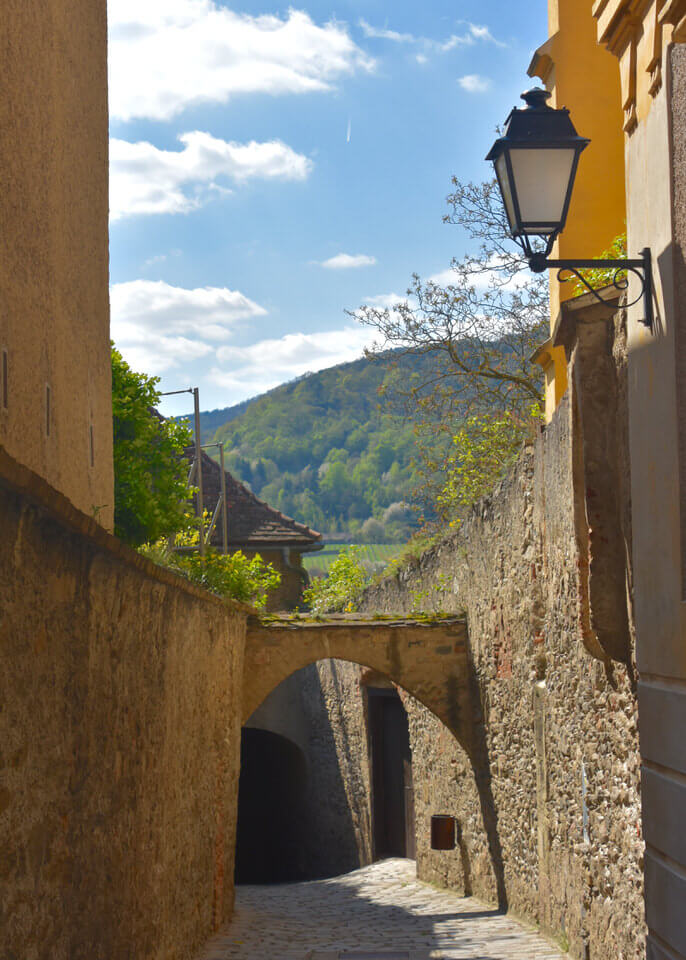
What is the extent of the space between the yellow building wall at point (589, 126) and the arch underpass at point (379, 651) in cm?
377

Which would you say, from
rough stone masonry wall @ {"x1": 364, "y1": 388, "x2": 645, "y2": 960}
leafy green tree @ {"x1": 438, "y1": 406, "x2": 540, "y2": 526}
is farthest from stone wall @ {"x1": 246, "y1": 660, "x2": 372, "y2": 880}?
leafy green tree @ {"x1": 438, "y1": 406, "x2": 540, "y2": 526}

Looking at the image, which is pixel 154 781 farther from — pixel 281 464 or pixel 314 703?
pixel 281 464

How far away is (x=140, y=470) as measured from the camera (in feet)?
32.4

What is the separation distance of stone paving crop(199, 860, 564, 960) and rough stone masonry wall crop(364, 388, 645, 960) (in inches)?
9.8

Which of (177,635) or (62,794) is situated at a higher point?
(177,635)

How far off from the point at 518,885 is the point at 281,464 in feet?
202

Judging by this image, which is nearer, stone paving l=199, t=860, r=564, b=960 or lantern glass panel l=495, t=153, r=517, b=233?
lantern glass panel l=495, t=153, r=517, b=233

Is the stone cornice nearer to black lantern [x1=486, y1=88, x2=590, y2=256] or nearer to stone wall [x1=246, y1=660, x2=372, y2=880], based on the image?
black lantern [x1=486, y1=88, x2=590, y2=256]

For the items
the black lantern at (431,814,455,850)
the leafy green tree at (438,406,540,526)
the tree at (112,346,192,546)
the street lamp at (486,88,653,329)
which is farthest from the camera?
the leafy green tree at (438,406,540,526)

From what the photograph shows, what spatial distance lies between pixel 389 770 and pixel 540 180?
11821 millimetres

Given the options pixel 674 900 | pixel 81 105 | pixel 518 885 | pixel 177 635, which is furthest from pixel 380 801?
pixel 674 900

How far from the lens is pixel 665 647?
12.7 ft

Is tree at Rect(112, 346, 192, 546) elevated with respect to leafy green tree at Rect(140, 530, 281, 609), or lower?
elevated

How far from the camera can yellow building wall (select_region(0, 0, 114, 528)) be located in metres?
6.03
